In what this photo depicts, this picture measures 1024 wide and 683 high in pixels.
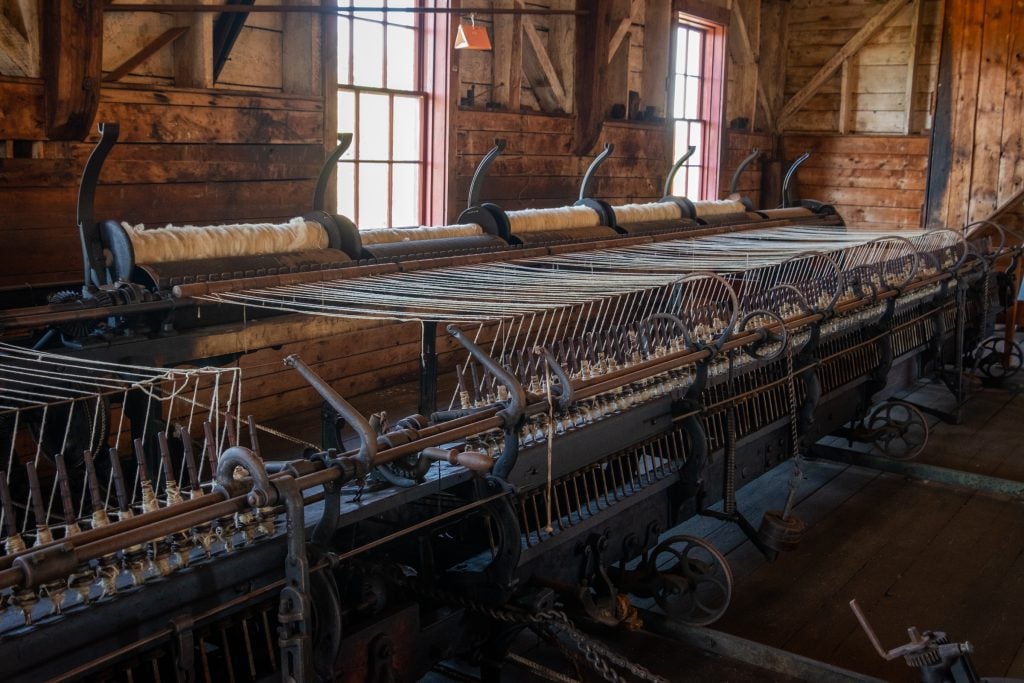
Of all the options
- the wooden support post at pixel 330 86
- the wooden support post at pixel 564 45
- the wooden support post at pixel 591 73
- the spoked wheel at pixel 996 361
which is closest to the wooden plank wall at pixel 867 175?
the spoked wheel at pixel 996 361

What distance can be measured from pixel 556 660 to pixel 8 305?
1.99 meters

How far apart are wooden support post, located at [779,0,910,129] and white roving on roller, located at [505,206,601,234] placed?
19.2 ft

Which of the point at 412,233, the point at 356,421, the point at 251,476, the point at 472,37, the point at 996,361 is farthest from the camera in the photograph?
the point at 996,361

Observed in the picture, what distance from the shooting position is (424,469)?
2264 mm

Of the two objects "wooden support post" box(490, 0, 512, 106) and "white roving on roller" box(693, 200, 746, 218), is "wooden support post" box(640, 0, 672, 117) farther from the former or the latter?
"wooden support post" box(490, 0, 512, 106)

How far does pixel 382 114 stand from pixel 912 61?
6015mm

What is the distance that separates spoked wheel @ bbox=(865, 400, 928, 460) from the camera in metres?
5.16

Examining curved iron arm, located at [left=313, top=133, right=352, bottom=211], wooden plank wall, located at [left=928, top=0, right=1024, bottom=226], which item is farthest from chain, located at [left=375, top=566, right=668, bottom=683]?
wooden plank wall, located at [left=928, top=0, right=1024, bottom=226]

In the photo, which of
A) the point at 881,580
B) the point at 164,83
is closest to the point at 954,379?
the point at 881,580

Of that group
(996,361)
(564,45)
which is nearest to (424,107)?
(564,45)

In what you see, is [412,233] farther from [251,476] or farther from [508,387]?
[251,476]

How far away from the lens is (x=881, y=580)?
3.76 m

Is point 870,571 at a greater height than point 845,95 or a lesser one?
lesser

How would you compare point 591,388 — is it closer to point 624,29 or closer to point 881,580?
point 881,580
